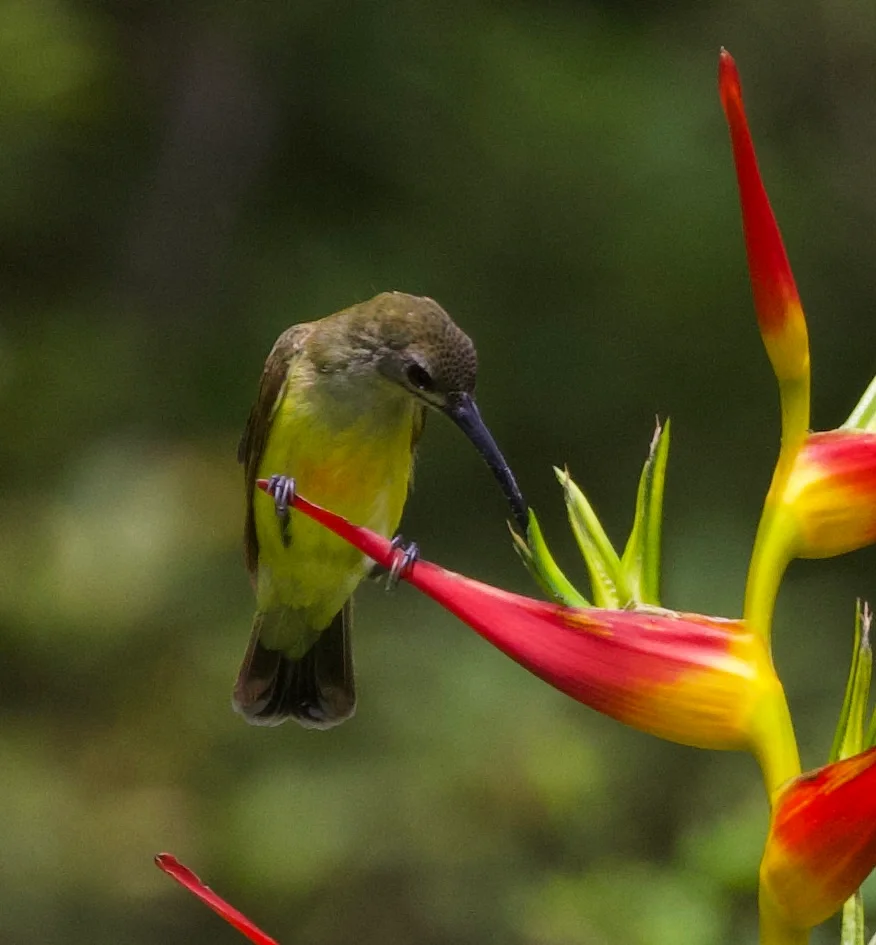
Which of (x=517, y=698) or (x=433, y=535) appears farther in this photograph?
(x=433, y=535)

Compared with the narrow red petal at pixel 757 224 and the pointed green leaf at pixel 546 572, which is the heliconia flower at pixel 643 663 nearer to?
the pointed green leaf at pixel 546 572

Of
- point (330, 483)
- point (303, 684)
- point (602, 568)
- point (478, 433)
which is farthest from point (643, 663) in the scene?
point (303, 684)

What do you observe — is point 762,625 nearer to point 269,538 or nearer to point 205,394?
point 269,538

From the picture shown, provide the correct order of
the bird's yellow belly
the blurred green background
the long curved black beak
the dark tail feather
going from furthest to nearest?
the blurred green background, the dark tail feather, the bird's yellow belly, the long curved black beak

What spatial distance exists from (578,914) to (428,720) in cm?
103

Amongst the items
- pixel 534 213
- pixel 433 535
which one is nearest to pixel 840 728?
pixel 433 535

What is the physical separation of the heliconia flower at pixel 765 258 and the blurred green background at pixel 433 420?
158cm

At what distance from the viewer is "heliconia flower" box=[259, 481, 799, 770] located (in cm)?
67

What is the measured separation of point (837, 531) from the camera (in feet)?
2.25

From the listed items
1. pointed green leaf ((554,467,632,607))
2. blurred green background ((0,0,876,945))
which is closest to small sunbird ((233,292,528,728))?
blurred green background ((0,0,876,945))

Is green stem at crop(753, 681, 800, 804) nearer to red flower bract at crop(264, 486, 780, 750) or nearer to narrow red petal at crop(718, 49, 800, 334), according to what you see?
red flower bract at crop(264, 486, 780, 750)

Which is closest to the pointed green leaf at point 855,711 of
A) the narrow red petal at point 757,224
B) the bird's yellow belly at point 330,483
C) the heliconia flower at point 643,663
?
the heliconia flower at point 643,663

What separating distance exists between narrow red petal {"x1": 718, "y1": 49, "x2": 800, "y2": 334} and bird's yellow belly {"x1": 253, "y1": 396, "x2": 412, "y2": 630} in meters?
1.17

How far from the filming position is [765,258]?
67 cm
